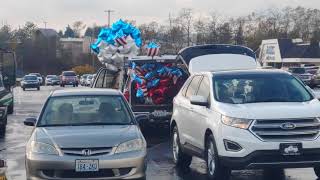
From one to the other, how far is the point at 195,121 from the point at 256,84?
1.19 meters

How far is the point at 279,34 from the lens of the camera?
11056 centimetres

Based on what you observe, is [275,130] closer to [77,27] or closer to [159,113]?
[159,113]

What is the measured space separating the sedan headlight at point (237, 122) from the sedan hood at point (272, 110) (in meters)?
0.05

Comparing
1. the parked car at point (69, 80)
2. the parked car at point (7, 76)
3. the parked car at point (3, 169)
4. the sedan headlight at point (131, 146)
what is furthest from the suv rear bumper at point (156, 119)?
the parked car at point (69, 80)

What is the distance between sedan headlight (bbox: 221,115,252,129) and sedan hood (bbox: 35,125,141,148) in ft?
4.14

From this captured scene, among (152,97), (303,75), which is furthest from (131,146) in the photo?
(303,75)

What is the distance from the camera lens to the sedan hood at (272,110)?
956 cm

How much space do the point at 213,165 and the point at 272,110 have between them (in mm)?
1280

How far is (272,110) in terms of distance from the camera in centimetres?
966

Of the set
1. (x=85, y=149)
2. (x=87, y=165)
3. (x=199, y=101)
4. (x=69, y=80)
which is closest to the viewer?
(x=87, y=165)

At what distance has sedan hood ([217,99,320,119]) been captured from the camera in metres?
9.56

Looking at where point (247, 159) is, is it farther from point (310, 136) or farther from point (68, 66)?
point (68, 66)

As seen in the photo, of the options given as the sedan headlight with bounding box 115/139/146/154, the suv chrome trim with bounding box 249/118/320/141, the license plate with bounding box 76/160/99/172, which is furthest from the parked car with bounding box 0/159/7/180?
the suv chrome trim with bounding box 249/118/320/141

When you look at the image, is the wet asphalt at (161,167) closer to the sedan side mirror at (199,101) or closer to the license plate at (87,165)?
the sedan side mirror at (199,101)
